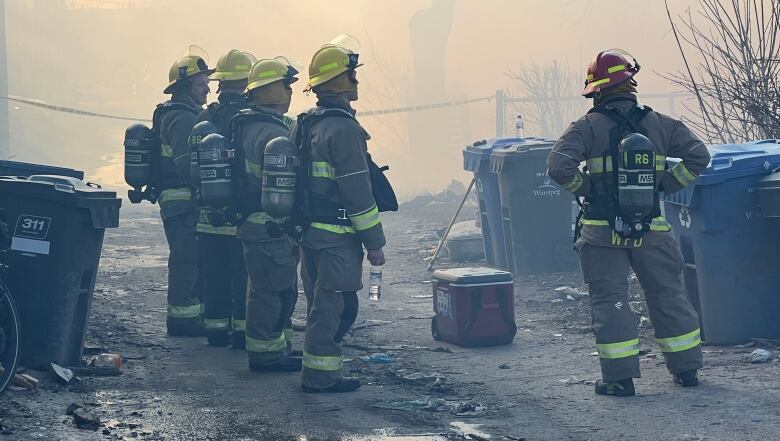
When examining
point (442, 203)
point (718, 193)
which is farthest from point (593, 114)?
point (442, 203)

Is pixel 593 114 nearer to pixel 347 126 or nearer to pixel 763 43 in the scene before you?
pixel 347 126

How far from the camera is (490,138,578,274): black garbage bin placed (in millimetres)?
11656

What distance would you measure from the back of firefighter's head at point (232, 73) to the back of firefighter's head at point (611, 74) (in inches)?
125

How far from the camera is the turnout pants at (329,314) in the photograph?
21.9ft

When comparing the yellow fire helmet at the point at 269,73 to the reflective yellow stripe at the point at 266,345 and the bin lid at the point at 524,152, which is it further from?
the bin lid at the point at 524,152

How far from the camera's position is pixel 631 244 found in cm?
634

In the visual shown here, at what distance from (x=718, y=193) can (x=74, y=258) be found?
156 inches

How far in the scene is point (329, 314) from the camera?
265 inches

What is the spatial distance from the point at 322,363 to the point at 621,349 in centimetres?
170

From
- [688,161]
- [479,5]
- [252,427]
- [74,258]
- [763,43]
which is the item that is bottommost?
[252,427]

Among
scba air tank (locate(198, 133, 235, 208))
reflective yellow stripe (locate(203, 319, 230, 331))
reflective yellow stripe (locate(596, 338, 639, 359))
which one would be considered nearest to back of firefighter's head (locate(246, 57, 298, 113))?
scba air tank (locate(198, 133, 235, 208))

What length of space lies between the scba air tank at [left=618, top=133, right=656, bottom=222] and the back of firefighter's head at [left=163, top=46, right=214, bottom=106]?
407cm

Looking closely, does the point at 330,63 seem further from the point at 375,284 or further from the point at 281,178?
the point at 375,284

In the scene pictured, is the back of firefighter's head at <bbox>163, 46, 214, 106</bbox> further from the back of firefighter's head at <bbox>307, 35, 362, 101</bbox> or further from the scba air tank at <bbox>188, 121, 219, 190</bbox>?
the back of firefighter's head at <bbox>307, 35, 362, 101</bbox>
